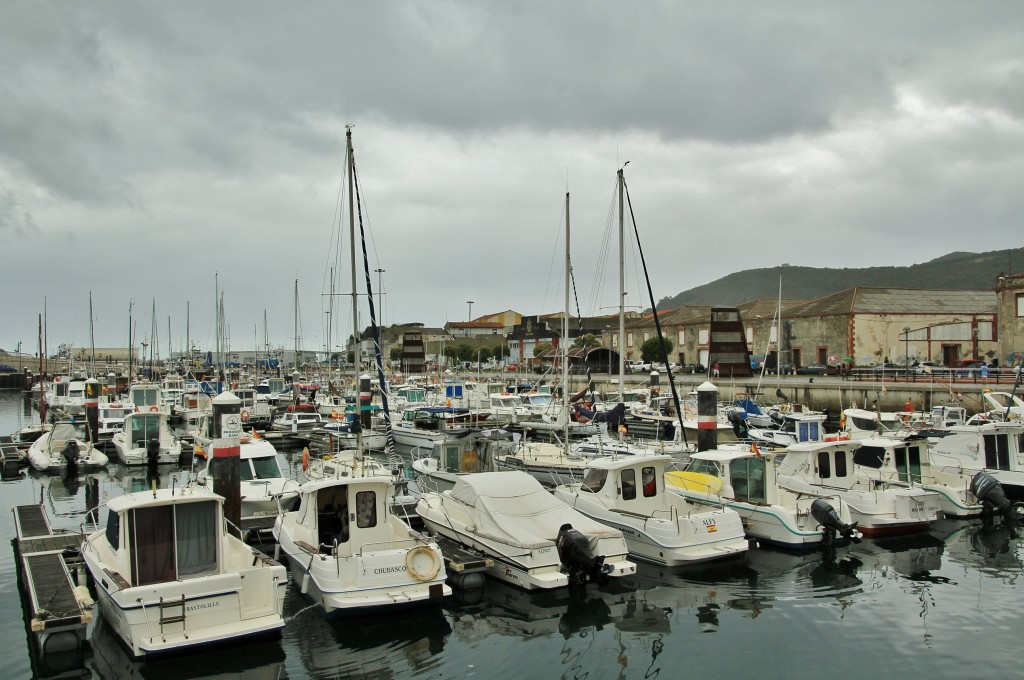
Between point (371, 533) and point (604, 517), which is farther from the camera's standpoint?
point (604, 517)

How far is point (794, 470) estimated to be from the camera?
22500 mm

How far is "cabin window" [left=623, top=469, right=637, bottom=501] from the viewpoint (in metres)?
19.3

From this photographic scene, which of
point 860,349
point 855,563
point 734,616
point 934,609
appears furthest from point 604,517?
point 860,349

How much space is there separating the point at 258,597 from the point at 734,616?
8879 millimetres

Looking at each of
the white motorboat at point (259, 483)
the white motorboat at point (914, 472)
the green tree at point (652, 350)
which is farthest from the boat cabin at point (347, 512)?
the green tree at point (652, 350)

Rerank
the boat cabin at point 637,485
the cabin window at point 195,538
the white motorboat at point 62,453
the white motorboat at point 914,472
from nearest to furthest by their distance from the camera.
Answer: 1. the cabin window at point 195,538
2. the boat cabin at point 637,485
3. the white motorboat at point 914,472
4. the white motorboat at point 62,453

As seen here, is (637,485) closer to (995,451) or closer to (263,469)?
(263,469)

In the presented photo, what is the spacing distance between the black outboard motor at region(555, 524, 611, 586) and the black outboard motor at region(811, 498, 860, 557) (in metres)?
6.44

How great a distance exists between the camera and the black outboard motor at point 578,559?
15273 millimetres

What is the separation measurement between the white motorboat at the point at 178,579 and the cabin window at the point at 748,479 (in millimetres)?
12543

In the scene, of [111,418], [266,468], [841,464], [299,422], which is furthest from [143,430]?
[841,464]

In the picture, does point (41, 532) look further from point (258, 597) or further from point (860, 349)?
point (860, 349)

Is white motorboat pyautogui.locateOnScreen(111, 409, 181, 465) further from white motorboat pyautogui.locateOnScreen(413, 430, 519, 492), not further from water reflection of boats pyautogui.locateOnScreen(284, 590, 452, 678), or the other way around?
water reflection of boats pyautogui.locateOnScreen(284, 590, 452, 678)

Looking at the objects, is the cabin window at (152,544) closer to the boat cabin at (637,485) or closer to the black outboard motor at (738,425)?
the boat cabin at (637,485)
